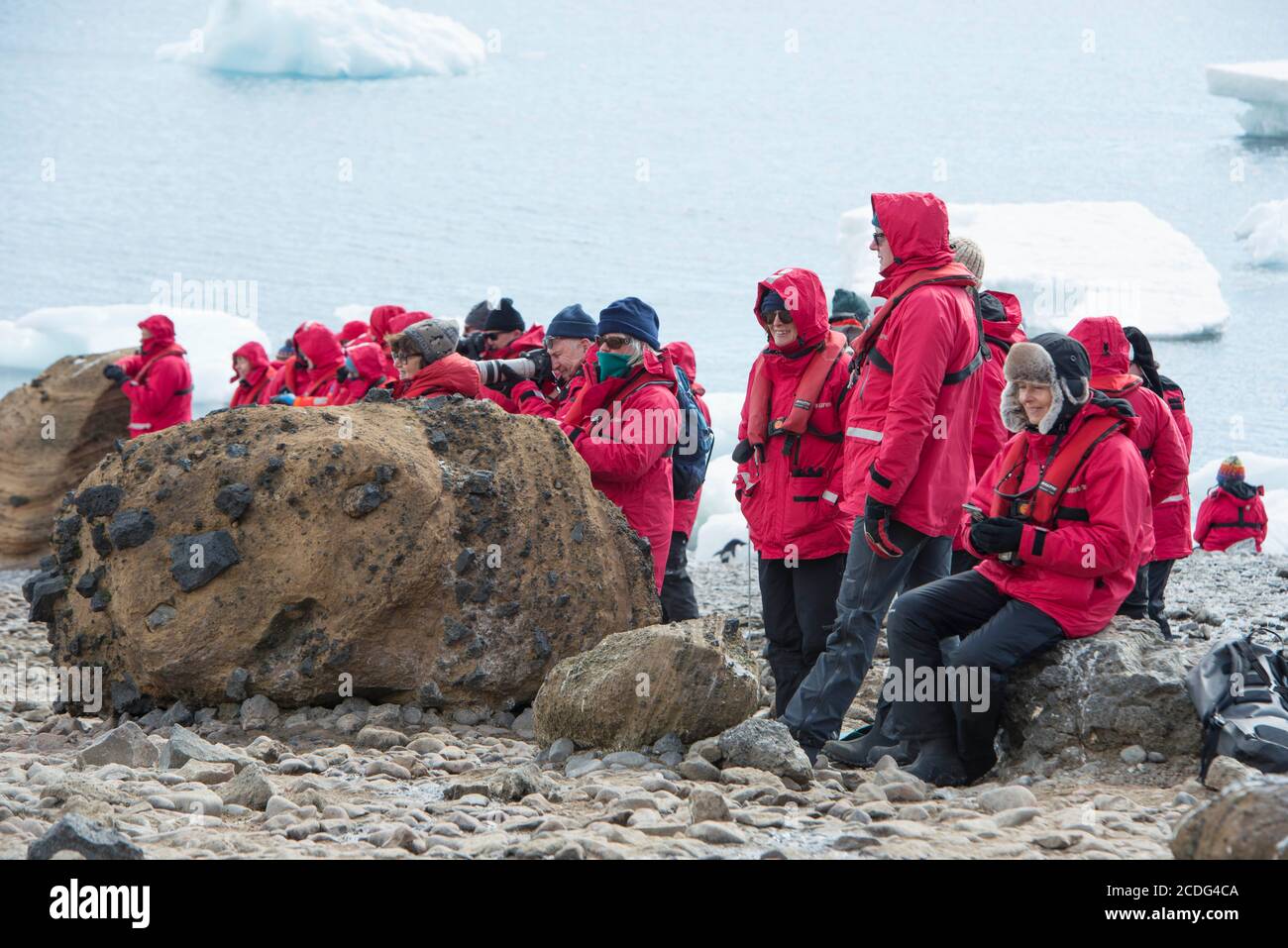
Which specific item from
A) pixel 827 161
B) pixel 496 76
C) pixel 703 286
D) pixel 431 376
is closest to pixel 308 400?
pixel 431 376

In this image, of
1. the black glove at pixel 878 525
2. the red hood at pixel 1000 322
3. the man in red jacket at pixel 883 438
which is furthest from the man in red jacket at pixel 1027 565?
the red hood at pixel 1000 322

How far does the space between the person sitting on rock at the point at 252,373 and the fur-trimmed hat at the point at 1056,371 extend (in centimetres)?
851

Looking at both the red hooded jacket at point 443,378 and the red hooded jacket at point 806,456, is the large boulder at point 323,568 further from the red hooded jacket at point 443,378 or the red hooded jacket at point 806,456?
the red hooded jacket at point 806,456

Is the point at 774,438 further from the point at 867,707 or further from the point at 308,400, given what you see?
the point at 308,400

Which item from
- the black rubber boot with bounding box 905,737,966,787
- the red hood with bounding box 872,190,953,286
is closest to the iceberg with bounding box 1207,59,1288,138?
the red hood with bounding box 872,190,953,286

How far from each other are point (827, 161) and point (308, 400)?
108 feet

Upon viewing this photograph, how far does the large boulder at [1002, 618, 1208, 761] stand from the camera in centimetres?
459

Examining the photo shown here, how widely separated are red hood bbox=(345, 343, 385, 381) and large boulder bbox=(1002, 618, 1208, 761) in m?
5.47

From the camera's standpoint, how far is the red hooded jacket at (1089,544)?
450 cm

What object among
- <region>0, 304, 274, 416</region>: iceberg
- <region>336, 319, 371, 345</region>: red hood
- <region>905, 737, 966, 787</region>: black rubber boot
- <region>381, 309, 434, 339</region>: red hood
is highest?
<region>0, 304, 274, 416</region>: iceberg

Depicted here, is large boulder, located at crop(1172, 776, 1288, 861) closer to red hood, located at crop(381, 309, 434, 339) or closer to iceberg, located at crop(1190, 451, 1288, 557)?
red hood, located at crop(381, 309, 434, 339)

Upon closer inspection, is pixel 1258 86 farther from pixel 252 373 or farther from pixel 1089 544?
pixel 1089 544

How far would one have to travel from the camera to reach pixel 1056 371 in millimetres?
4605
